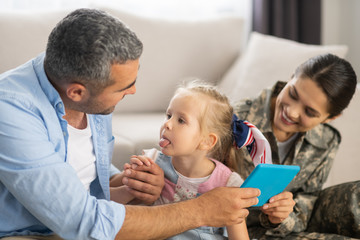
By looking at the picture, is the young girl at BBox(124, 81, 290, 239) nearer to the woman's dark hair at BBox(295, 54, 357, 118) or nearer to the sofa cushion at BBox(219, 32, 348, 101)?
the woman's dark hair at BBox(295, 54, 357, 118)

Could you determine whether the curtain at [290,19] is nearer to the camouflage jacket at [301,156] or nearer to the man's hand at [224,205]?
the camouflage jacket at [301,156]

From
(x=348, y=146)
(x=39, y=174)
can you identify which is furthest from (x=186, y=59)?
(x=39, y=174)

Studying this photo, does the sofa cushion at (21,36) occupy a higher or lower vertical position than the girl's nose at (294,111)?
higher

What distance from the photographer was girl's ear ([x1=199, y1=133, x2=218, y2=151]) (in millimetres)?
1599

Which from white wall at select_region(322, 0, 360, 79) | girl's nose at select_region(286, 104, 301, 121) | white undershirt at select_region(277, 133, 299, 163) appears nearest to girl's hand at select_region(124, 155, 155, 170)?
girl's nose at select_region(286, 104, 301, 121)

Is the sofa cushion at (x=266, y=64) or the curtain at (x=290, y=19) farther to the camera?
the curtain at (x=290, y=19)

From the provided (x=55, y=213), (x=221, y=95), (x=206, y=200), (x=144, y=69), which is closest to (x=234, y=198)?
(x=206, y=200)

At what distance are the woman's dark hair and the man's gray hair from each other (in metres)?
0.88

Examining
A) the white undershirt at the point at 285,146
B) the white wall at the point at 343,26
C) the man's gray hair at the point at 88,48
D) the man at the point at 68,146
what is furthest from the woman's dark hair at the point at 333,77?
the white wall at the point at 343,26

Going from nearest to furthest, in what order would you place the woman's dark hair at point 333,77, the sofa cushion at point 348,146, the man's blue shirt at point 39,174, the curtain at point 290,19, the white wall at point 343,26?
the man's blue shirt at point 39,174 → the woman's dark hair at point 333,77 → the sofa cushion at point 348,146 → the curtain at point 290,19 → the white wall at point 343,26

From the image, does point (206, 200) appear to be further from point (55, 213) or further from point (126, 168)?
point (55, 213)

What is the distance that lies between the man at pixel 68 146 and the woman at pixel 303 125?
498 millimetres

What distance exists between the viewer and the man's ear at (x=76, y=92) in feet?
4.25

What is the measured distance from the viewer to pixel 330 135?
212 centimetres
